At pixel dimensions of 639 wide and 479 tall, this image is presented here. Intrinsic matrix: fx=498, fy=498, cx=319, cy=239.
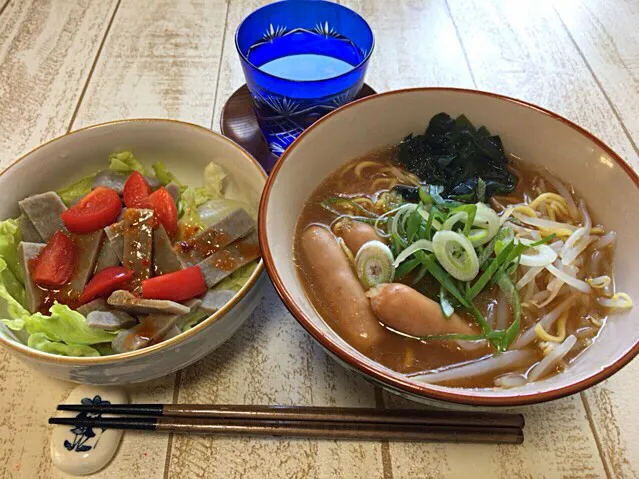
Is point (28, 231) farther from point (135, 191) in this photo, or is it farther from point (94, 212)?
point (135, 191)

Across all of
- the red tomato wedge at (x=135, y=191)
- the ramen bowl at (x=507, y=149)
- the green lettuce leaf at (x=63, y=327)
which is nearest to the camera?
the ramen bowl at (x=507, y=149)

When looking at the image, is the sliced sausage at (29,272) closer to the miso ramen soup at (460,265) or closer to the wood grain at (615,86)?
the miso ramen soup at (460,265)

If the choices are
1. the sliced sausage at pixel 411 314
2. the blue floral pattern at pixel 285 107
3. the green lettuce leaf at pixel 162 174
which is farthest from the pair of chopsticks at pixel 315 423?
the blue floral pattern at pixel 285 107

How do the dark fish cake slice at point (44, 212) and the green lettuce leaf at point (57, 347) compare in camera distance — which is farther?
the dark fish cake slice at point (44, 212)

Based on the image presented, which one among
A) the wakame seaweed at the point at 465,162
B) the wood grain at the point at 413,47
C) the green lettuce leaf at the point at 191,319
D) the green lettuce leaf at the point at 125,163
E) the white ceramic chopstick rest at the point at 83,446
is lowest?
the white ceramic chopstick rest at the point at 83,446

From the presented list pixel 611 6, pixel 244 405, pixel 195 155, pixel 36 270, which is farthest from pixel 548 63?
pixel 36 270

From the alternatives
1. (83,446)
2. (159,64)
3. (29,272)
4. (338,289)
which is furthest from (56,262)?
(159,64)
